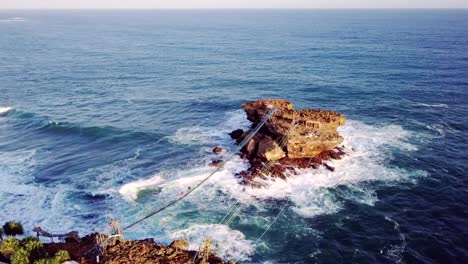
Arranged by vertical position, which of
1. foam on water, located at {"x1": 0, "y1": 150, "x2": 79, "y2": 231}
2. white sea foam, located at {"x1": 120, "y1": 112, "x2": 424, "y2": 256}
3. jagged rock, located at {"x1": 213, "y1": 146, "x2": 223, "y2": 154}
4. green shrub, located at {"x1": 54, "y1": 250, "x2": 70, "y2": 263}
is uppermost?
green shrub, located at {"x1": 54, "y1": 250, "x2": 70, "y2": 263}

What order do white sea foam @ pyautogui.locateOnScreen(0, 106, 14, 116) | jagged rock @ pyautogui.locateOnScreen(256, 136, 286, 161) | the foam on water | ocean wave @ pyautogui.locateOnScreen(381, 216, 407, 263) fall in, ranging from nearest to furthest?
ocean wave @ pyautogui.locateOnScreen(381, 216, 407, 263)
the foam on water
jagged rock @ pyautogui.locateOnScreen(256, 136, 286, 161)
white sea foam @ pyautogui.locateOnScreen(0, 106, 14, 116)

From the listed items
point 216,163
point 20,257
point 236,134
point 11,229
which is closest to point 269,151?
point 216,163

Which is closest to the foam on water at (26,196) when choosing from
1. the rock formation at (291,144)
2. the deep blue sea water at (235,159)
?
the deep blue sea water at (235,159)

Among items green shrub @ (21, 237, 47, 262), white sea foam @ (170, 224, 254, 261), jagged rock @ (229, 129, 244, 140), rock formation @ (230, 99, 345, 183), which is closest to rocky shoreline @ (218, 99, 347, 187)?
rock formation @ (230, 99, 345, 183)

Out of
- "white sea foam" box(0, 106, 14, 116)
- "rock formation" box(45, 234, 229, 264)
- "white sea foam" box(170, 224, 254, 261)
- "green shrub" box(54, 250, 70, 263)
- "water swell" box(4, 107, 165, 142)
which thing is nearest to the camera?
"green shrub" box(54, 250, 70, 263)

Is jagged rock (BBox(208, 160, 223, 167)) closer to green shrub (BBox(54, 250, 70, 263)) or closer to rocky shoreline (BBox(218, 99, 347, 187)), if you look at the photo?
rocky shoreline (BBox(218, 99, 347, 187))

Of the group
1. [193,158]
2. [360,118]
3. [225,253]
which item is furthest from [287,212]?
[360,118]
